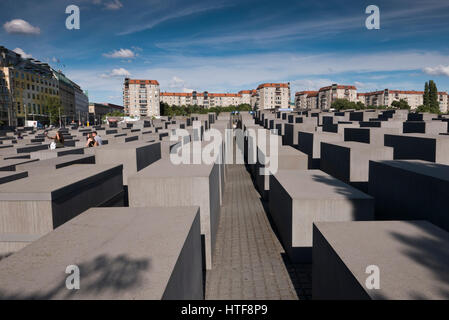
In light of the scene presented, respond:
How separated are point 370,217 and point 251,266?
2843 mm

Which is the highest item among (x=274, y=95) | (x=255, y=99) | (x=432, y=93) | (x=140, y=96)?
(x=274, y=95)

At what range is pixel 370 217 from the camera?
7012mm

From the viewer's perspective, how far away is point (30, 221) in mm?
5520

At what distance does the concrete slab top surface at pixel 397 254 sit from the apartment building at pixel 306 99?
162 meters

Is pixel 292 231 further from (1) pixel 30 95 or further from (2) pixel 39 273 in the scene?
(1) pixel 30 95

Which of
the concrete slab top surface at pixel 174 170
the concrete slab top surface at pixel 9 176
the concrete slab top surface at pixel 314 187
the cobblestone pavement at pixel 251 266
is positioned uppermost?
the concrete slab top surface at pixel 174 170

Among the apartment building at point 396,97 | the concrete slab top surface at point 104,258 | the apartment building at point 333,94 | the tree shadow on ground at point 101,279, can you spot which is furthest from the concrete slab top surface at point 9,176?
the apartment building at point 396,97

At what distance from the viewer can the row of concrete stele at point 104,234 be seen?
3014 mm

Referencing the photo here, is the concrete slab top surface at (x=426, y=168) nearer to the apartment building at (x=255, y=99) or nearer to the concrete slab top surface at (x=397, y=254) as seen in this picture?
the concrete slab top surface at (x=397, y=254)

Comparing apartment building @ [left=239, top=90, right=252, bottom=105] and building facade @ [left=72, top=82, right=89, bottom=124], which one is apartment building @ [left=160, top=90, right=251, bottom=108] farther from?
building facade @ [left=72, top=82, right=89, bottom=124]

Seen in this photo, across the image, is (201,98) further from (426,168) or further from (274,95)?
(426,168)

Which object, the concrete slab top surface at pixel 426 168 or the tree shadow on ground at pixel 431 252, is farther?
the concrete slab top surface at pixel 426 168

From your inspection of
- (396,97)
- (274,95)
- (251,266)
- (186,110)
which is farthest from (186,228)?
(396,97)

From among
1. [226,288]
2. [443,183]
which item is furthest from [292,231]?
[443,183]
